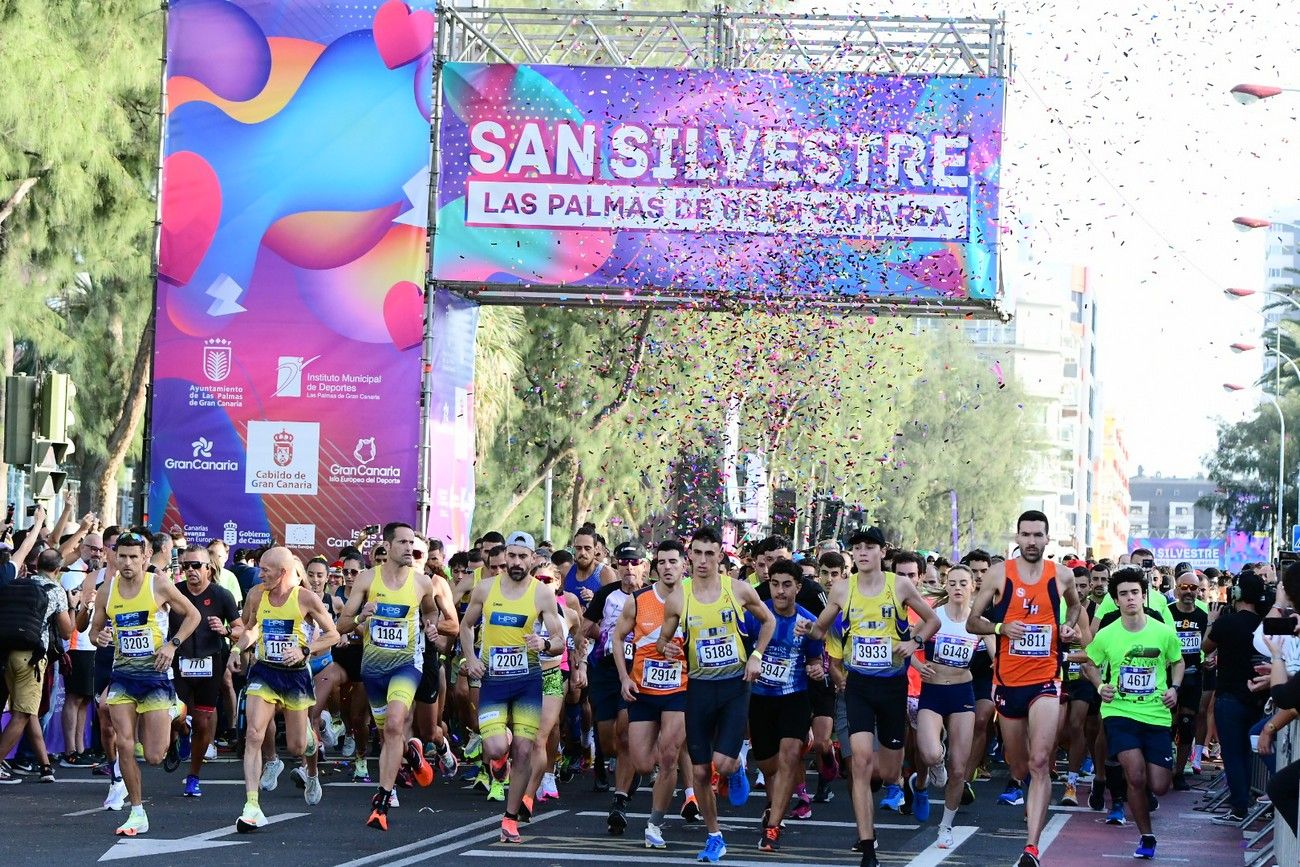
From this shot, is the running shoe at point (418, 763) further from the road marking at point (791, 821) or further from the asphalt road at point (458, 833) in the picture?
the road marking at point (791, 821)

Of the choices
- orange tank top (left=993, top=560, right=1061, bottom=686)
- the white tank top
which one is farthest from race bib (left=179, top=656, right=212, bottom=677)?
orange tank top (left=993, top=560, right=1061, bottom=686)

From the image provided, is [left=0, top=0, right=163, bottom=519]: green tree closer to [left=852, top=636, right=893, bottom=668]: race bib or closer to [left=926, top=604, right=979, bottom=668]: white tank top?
[left=926, top=604, right=979, bottom=668]: white tank top

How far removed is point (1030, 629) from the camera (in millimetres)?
12961

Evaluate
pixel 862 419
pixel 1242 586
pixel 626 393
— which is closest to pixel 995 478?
pixel 862 419

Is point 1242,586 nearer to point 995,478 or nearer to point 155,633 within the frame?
point 155,633

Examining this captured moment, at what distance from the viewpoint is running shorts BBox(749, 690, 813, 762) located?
14.2 m

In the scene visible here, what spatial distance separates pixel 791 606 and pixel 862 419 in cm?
4402

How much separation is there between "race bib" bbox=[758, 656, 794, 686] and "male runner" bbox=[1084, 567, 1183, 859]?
1.99 metres

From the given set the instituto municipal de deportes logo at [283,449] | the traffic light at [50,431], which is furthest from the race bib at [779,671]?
the instituto municipal de deportes logo at [283,449]

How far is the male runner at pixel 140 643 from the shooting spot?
14.4 m

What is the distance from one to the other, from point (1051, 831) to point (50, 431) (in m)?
8.55

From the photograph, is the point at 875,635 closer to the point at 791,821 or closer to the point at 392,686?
the point at 791,821

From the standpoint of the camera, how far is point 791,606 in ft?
47.6

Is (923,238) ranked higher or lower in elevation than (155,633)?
higher
